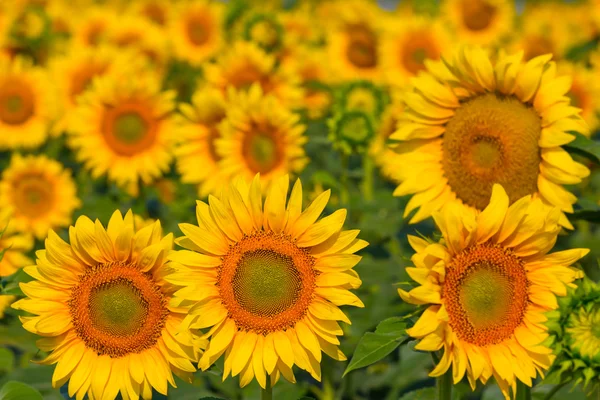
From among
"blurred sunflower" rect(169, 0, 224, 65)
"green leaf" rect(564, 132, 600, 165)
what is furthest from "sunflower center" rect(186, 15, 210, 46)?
"green leaf" rect(564, 132, 600, 165)

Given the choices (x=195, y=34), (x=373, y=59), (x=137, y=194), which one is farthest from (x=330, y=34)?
(x=137, y=194)

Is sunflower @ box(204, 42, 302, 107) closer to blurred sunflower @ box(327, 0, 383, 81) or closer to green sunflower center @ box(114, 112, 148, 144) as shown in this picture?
green sunflower center @ box(114, 112, 148, 144)

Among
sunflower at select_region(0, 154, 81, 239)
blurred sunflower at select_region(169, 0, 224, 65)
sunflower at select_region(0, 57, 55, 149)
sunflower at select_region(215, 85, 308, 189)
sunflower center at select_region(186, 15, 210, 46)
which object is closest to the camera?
sunflower at select_region(215, 85, 308, 189)

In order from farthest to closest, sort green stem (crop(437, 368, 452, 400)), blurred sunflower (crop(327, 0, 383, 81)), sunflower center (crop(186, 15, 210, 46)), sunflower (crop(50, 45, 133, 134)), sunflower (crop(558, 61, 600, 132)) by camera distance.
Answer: sunflower center (crop(186, 15, 210, 46)) → blurred sunflower (crop(327, 0, 383, 81)) → sunflower (crop(50, 45, 133, 134)) → sunflower (crop(558, 61, 600, 132)) → green stem (crop(437, 368, 452, 400))

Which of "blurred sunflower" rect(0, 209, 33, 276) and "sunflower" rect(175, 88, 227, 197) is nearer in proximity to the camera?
"blurred sunflower" rect(0, 209, 33, 276)

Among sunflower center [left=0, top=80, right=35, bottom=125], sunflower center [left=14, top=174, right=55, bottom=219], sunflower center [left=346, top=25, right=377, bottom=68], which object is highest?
sunflower center [left=346, top=25, right=377, bottom=68]

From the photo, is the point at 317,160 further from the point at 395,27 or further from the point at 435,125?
the point at 435,125

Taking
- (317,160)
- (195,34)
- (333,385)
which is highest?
(195,34)
